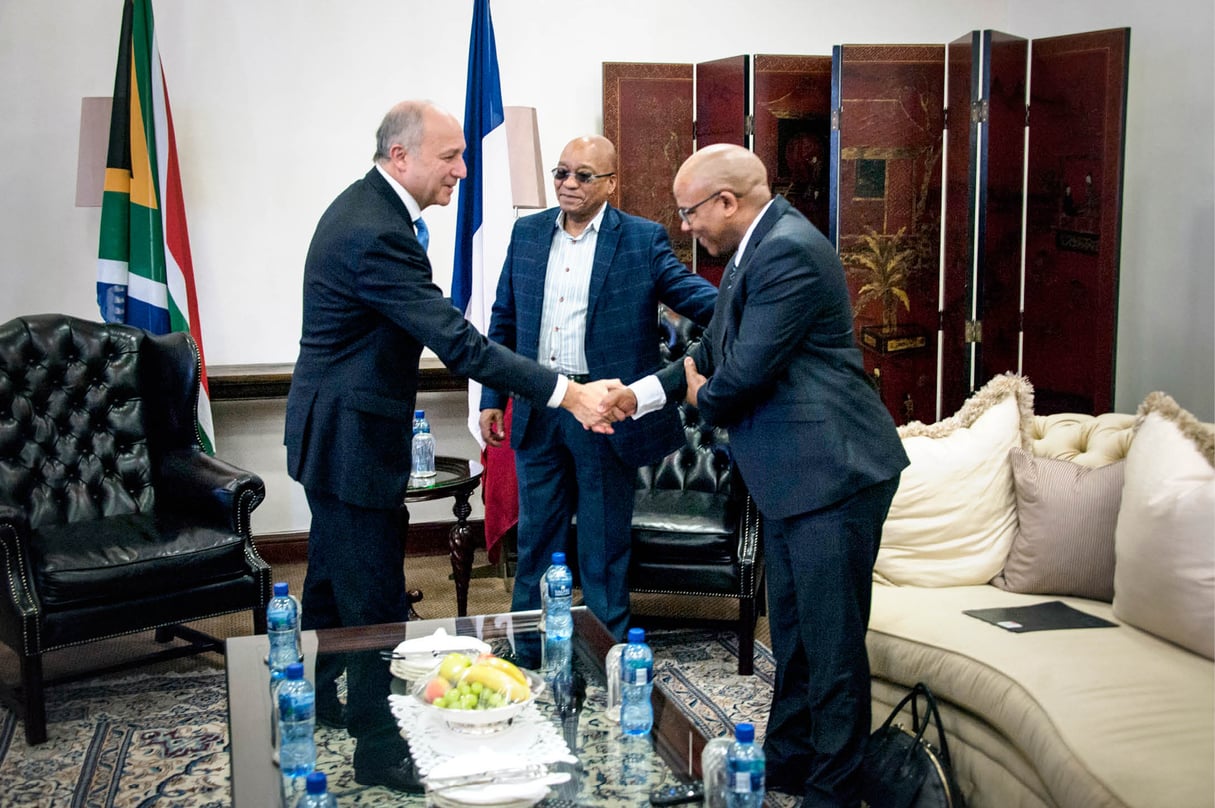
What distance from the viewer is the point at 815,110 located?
4746 mm

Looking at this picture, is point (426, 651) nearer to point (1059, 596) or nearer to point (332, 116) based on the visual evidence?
point (1059, 596)

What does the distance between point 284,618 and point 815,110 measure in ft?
10.1

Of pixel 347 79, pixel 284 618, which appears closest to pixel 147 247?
pixel 347 79

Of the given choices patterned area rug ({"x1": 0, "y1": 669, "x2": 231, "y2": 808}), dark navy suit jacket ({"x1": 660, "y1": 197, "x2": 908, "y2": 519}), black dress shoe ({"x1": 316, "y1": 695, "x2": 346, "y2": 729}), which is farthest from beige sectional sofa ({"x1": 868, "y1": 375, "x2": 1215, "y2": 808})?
patterned area rug ({"x1": 0, "y1": 669, "x2": 231, "y2": 808})

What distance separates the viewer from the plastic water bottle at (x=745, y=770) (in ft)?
5.88

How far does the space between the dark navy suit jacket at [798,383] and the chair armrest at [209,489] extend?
64.4 inches

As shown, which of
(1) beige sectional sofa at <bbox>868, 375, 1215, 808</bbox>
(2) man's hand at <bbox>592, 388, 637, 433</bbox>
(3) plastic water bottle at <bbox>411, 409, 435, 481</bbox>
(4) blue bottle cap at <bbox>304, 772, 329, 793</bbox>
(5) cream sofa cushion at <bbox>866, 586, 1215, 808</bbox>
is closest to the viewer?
(4) blue bottle cap at <bbox>304, 772, 329, 793</bbox>

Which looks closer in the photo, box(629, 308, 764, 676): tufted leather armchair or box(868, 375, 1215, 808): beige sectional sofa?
box(868, 375, 1215, 808): beige sectional sofa

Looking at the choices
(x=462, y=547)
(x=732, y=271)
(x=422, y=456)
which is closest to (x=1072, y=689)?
(x=732, y=271)

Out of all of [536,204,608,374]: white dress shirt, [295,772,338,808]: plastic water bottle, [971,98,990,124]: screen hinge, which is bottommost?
[295,772,338,808]: plastic water bottle

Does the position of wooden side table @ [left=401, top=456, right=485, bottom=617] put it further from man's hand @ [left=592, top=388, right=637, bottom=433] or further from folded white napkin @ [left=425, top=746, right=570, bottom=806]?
folded white napkin @ [left=425, top=746, right=570, bottom=806]

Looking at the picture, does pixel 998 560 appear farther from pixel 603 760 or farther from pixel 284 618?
pixel 284 618

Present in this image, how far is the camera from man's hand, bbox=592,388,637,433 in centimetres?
318

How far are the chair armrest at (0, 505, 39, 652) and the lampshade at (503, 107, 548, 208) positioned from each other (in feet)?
6.60
